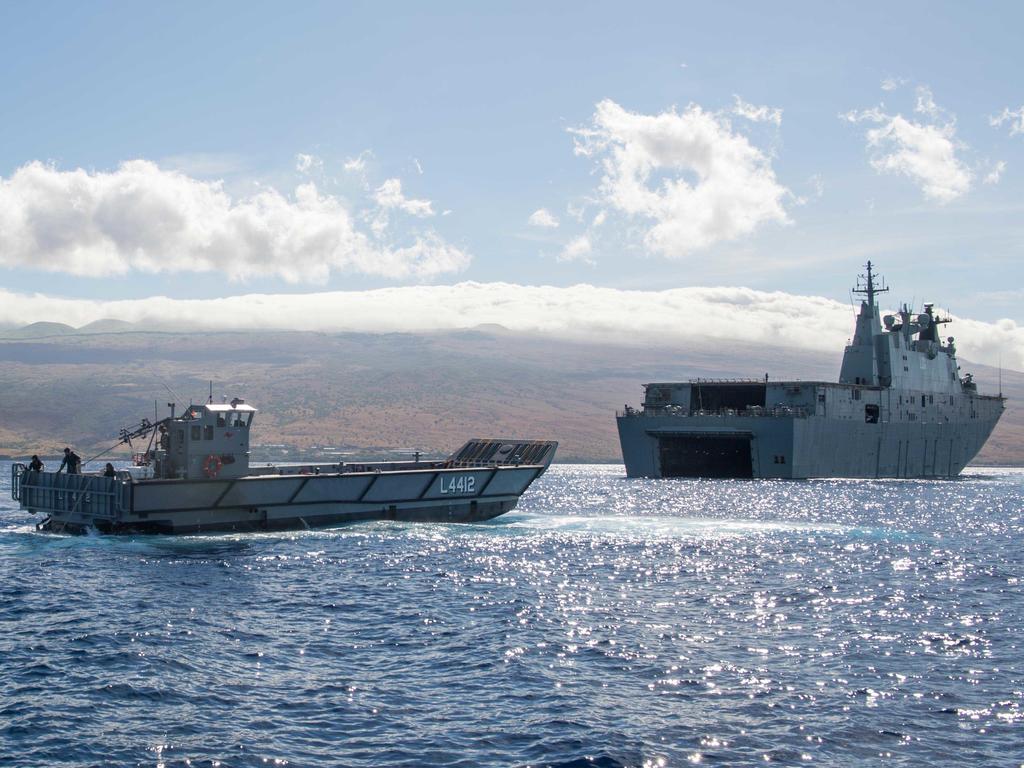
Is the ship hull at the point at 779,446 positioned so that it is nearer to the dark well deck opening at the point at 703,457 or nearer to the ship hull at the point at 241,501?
the dark well deck opening at the point at 703,457

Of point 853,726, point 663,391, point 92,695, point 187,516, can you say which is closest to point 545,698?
point 853,726

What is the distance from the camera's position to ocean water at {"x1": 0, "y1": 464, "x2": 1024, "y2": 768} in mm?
16062

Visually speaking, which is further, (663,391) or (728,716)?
(663,391)

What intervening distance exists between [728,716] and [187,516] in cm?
2814

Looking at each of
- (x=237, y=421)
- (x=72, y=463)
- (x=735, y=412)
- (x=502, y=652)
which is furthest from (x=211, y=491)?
(x=735, y=412)

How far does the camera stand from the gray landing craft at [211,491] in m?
39.5

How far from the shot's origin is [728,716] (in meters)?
17.3

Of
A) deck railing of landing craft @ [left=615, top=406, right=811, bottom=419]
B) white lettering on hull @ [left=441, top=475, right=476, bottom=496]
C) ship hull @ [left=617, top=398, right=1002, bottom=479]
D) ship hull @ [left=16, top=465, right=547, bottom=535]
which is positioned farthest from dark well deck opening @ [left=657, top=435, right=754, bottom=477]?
ship hull @ [left=16, top=465, right=547, bottom=535]

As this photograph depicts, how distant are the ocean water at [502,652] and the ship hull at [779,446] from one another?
38.5 metres

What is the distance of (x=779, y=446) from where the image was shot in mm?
80188

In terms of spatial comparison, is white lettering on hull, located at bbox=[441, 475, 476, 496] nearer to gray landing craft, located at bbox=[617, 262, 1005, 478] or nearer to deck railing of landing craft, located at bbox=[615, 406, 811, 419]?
deck railing of landing craft, located at bbox=[615, 406, 811, 419]

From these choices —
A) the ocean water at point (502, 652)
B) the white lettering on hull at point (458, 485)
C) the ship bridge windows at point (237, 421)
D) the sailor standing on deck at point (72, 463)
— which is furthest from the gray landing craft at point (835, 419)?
the sailor standing on deck at point (72, 463)

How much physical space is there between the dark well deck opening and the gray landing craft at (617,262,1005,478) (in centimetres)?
11

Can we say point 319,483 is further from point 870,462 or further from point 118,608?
point 870,462
